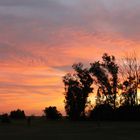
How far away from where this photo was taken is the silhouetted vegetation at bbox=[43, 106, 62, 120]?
5007 inches

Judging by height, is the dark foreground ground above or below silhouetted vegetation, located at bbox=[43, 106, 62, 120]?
below

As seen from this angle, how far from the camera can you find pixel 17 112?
472 ft

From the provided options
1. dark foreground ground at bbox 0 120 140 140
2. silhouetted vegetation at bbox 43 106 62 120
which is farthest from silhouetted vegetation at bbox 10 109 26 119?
dark foreground ground at bbox 0 120 140 140

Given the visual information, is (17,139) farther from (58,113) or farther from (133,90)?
(58,113)

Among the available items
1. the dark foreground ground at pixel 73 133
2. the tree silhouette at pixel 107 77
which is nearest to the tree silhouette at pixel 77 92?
the tree silhouette at pixel 107 77

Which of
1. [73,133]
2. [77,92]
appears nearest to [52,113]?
[77,92]

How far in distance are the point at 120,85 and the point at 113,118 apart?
18316mm

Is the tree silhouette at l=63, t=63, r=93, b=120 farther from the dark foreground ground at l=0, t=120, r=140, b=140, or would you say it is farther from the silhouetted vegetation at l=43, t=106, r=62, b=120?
the dark foreground ground at l=0, t=120, r=140, b=140

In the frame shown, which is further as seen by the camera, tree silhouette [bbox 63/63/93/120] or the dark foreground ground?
tree silhouette [bbox 63/63/93/120]

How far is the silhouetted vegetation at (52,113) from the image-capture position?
417ft

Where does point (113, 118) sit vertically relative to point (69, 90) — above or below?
below

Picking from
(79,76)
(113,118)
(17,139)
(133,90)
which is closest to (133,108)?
(113,118)

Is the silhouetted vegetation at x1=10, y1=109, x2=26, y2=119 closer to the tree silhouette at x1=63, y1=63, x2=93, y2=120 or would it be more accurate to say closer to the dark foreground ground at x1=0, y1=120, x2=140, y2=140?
the tree silhouette at x1=63, y1=63, x2=93, y2=120

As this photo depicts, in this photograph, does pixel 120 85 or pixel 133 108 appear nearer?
pixel 133 108
